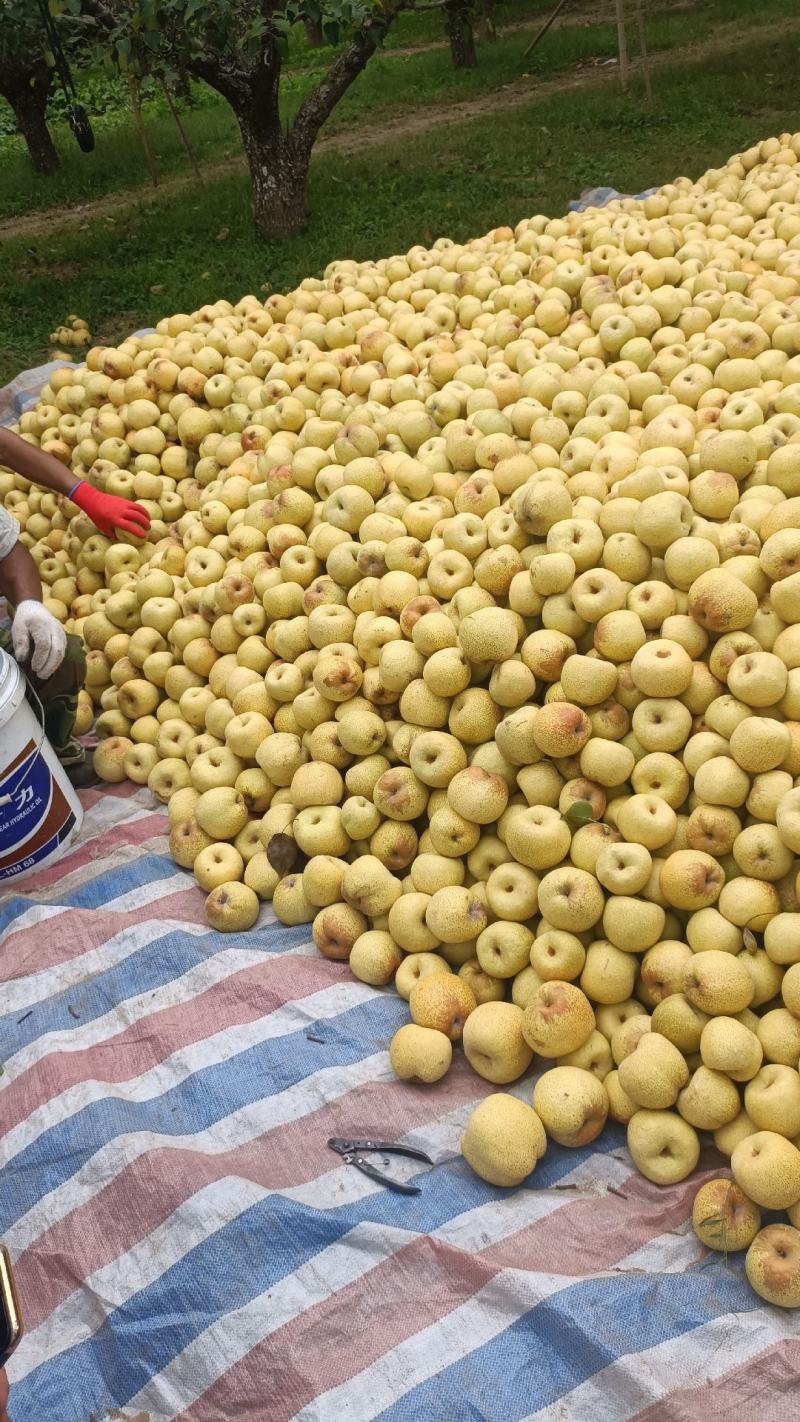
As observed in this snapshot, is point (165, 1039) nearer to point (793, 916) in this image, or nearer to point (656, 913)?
point (656, 913)

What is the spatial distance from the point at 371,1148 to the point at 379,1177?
0.09m

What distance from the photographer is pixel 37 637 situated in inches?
142

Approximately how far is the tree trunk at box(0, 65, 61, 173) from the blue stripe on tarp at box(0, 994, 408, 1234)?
1489cm

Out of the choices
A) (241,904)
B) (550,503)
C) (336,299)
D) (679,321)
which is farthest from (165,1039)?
(336,299)

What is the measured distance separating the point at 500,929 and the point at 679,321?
2.82m

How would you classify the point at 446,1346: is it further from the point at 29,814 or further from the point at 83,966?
the point at 29,814

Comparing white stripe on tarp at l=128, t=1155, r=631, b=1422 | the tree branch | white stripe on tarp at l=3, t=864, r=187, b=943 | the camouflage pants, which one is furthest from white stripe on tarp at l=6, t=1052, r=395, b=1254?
the tree branch

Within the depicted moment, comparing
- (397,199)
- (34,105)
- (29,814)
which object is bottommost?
(29,814)

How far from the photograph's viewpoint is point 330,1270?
1.95 meters

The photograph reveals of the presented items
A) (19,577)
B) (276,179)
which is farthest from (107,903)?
(276,179)

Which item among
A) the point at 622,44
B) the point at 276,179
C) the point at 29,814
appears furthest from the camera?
the point at 622,44

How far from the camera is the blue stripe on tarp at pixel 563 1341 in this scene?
1731 mm

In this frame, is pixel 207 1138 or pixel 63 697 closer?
pixel 207 1138

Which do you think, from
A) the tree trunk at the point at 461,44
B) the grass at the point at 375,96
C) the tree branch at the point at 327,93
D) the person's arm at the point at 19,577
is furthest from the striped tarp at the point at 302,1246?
the tree trunk at the point at 461,44
